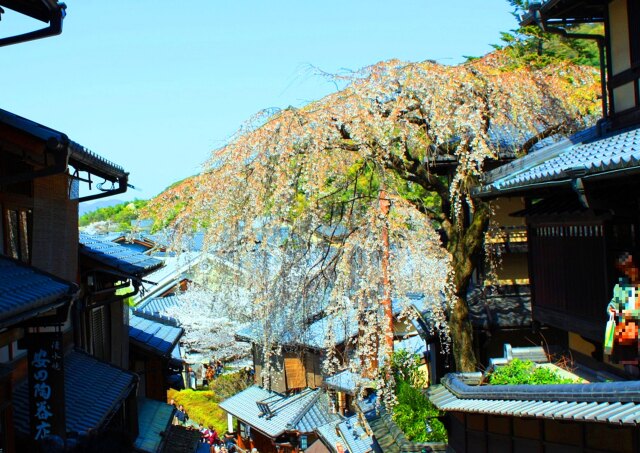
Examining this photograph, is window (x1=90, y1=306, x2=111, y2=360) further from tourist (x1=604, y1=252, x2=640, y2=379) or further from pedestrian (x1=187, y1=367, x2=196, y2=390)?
pedestrian (x1=187, y1=367, x2=196, y2=390)

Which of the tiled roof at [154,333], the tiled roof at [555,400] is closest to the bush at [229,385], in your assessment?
the tiled roof at [154,333]

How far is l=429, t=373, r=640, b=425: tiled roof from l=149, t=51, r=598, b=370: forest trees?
2.11 meters

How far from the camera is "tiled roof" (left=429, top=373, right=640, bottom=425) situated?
613 centimetres

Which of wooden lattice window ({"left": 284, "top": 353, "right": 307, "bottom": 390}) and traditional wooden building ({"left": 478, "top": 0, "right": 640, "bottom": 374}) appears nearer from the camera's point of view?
traditional wooden building ({"left": 478, "top": 0, "right": 640, "bottom": 374})

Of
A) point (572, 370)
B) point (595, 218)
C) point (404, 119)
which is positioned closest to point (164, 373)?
point (404, 119)

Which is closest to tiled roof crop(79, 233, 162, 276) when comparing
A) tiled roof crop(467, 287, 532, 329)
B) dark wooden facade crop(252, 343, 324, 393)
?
tiled roof crop(467, 287, 532, 329)

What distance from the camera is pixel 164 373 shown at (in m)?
17.9

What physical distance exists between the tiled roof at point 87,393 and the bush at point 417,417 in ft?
16.8

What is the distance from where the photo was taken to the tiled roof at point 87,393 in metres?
7.95

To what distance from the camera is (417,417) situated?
13.1 meters

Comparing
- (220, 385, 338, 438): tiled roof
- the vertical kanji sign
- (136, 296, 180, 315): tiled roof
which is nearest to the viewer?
the vertical kanji sign

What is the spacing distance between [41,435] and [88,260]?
5.30 m

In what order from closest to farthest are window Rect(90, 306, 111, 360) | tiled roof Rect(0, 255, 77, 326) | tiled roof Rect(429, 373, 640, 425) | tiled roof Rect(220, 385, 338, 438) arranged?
tiled roof Rect(0, 255, 77, 326), tiled roof Rect(429, 373, 640, 425), window Rect(90, 306, 111, 360), tiled roof Rect(220, 385, 338, 438)

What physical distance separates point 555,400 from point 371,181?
5354 mm
